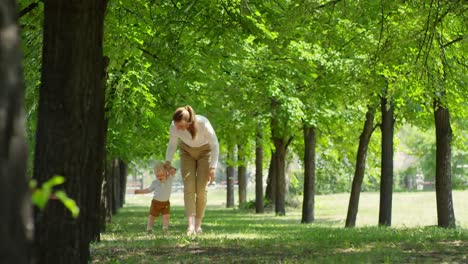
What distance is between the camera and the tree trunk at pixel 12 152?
96.1 inches

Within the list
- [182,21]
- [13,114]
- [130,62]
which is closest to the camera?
[13,114]

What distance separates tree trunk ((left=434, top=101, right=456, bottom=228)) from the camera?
64.8 feet

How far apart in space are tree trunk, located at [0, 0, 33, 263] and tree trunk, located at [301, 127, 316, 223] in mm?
24855

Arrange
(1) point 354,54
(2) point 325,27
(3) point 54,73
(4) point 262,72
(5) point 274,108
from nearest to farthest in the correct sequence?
(3) point 54,73
(2) point 325,27
(1) point 354,54
(4) point 262,72
(5) point 274,108

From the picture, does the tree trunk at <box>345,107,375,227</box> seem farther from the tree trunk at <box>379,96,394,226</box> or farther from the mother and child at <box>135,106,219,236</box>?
the mother and child at <box>135,106,219,236</box>

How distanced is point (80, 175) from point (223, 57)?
11.5m

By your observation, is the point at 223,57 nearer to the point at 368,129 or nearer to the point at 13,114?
the point at 368,129

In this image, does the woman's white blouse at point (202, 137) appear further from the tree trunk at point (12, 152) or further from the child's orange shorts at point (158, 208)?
the tree trunk at point (12, 152)

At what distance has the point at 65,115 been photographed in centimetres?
706

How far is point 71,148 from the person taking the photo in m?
7.10

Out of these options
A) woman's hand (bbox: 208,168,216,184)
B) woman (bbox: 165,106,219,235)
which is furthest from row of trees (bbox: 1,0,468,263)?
woman's hand (bbox: 208,168,216,184)

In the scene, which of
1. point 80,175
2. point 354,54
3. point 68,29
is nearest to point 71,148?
point 80,175

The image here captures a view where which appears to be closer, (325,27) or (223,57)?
(325,27)

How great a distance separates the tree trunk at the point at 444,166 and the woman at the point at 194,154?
8149 millimetres
